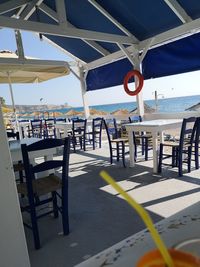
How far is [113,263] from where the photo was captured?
0.59 m

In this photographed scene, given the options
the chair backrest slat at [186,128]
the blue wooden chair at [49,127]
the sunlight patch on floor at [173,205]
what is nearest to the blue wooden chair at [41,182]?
the sunlight patch on floor at [173,205]

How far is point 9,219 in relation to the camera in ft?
5.35

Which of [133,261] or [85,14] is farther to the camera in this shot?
[85,14]

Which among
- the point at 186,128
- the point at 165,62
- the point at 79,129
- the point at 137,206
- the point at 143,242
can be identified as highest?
the point at 165,62

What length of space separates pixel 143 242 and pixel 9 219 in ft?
4.02

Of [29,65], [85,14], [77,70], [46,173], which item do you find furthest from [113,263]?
[77,70]

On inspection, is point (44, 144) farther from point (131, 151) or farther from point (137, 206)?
point (131, 151)

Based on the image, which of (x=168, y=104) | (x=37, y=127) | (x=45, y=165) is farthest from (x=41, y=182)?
(x=168, y=104)

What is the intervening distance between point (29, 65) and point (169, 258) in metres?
4.43

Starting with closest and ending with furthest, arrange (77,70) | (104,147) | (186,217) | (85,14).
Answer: (186,217) < (85,14) < (104,147) < (77,70)

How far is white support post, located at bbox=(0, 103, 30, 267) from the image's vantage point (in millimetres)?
1549

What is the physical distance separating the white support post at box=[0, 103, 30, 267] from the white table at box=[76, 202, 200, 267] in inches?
42.7

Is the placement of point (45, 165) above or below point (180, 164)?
above

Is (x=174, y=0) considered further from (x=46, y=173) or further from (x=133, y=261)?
(x=133, y=261)
